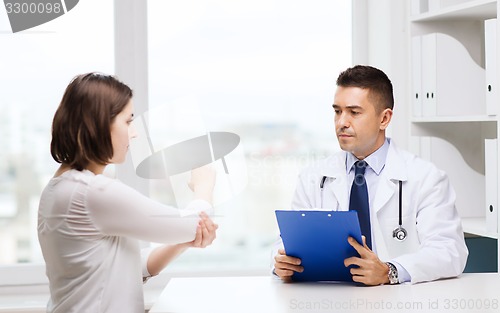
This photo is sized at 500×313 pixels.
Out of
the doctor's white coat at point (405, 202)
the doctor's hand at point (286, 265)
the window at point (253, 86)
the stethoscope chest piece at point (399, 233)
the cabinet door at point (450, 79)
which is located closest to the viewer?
the doctor's hand at point (286, 265)

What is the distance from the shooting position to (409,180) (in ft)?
7.77

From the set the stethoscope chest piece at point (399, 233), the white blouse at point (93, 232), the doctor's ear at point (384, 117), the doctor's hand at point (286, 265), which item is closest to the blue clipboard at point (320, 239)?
the doctor's hand at point (286, 265)

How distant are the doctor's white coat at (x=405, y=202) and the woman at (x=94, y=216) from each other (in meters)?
0.81

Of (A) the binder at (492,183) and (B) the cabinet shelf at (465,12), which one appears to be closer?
(A) the binder at (492,183)

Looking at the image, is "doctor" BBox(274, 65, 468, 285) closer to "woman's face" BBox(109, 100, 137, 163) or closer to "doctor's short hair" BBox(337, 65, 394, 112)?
"doctor's short hair" BBox(337, 65, 394, 112)

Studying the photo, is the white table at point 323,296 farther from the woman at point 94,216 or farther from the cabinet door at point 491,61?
the cabinet door at point 491,61

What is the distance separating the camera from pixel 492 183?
2.46m

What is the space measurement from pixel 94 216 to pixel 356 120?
1.05 m

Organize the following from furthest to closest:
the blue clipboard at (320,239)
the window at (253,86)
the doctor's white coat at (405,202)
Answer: the window at (253,86), the doctor's white coat at (405,202), the blue clipboard at (320,239)

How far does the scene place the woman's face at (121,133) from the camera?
1.72 metres

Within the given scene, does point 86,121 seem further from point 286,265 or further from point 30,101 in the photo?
point 30,101

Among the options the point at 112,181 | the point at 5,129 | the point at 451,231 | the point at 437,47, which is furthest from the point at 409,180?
the point at 5,129

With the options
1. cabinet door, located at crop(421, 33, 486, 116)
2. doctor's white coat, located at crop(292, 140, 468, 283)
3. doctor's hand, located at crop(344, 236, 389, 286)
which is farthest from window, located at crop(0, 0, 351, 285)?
doctor's hand, located at crop(344, 236, 389, 286)

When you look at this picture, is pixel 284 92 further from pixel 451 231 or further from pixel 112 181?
pixel 112 181
